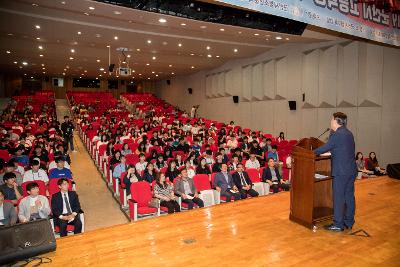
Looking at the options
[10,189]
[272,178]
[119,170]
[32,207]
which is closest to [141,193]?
[119,170]

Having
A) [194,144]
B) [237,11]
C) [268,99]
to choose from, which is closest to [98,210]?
[194,144]

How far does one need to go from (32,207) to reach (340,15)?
17.9ft

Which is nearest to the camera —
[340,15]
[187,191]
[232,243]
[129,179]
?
[232,243]

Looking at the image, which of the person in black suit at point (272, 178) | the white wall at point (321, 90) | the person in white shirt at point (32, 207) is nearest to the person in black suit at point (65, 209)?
the person in white shirt at point (32, 207)

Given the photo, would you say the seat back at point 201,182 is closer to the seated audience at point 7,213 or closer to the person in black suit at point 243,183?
the person in black suit at point 243,183

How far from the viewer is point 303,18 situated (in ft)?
13.1

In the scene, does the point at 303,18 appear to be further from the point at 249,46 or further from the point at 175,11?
the point at 249,46

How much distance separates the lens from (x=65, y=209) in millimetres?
4625

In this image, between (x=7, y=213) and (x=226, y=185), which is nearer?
(x=7, y=213)

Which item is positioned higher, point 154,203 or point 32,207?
point 32,207

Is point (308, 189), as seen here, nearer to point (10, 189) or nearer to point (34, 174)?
point (10, 189)

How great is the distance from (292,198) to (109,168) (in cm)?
523

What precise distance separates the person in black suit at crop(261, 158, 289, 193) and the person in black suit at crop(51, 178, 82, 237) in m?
4.01

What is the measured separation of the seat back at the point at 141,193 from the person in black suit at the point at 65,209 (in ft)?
3.32
